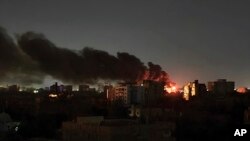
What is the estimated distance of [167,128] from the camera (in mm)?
18719

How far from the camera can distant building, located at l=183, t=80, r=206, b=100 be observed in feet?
141

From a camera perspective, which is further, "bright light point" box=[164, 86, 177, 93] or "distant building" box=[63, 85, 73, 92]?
"distant building" box=[63, 85, 73, 92]

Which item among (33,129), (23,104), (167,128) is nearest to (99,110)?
(23,104)

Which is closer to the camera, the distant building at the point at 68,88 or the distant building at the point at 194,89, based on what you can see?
the distant building at the point at 194,89

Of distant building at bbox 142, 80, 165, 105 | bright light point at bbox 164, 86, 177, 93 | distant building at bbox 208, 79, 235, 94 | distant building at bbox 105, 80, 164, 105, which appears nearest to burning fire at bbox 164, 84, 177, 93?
bright light point at bbox 164, 86, 177, 93

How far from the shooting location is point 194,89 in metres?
43.5

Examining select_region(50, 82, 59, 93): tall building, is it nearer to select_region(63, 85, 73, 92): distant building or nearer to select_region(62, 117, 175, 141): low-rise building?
select_region(63, 85, 73, 92): distant building

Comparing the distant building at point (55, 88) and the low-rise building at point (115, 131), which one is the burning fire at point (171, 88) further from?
the low-rise building at point (115, 131)

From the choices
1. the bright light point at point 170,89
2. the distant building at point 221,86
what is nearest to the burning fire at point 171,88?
the bright light point at point 170,89

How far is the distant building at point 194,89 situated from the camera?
42.9 m

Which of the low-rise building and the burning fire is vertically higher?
the burning fire

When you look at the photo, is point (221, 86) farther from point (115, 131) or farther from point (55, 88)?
point (115, 131)

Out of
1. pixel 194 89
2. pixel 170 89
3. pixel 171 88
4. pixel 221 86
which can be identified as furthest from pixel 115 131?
pixel 221 86

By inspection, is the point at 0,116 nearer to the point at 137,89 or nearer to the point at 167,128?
the point at 167,128
